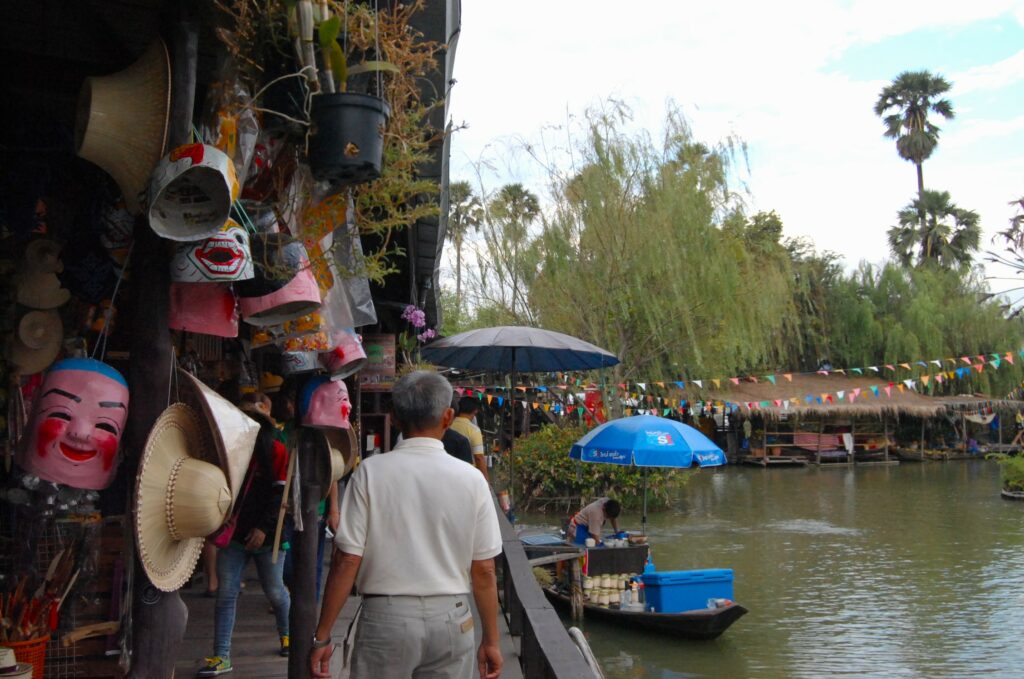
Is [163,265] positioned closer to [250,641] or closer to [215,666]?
[215,666]

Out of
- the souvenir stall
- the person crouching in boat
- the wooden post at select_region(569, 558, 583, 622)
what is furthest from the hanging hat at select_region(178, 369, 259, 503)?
the person crouching in boat

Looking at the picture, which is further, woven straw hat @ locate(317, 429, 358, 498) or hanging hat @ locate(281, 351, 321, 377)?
woven straw hat @ locate(317, 429, 358, 498)

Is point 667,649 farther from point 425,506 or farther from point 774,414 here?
point 774,414

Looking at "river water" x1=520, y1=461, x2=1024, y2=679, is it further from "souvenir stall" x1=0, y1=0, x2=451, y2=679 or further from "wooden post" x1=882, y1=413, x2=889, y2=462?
"wooden post" x1=882, y1=413, x2=889, y2=462

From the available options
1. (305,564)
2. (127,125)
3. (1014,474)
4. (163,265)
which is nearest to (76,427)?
(163,265)

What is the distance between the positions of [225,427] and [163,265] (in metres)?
0.49

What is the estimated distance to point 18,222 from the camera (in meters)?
3.26

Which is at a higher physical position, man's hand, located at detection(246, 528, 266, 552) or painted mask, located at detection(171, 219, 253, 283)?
painted mask, located at detection(171, 219, 253, 283)

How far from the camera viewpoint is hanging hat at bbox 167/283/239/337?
2.84 m

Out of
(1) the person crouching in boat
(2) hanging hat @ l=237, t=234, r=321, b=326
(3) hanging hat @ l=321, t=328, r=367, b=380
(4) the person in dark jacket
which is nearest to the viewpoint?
(2) hanging hat @ l=237, t=234, r=321, b=326

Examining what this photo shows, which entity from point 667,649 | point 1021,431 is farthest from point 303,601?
point 1021,431

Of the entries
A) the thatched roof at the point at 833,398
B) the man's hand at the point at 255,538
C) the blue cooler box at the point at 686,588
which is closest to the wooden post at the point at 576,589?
the blue cooler box at the point at 686,588

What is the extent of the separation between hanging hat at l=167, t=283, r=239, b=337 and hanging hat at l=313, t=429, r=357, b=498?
1.41 m

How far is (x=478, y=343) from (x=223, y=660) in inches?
175
